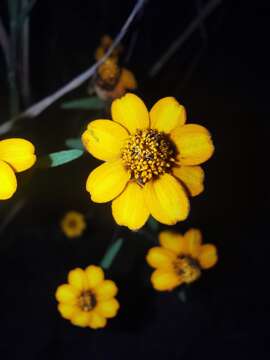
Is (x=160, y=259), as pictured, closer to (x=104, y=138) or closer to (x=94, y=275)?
(x=94, y=275)

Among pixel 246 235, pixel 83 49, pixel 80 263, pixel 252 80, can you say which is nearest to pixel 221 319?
pixel 246 235

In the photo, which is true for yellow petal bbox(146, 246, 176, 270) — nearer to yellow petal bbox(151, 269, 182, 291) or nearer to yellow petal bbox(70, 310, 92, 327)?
yellow petal bbox(151, 269, 182, 291)

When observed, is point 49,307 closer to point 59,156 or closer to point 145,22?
point 59,156

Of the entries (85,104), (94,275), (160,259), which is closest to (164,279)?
(160,259)

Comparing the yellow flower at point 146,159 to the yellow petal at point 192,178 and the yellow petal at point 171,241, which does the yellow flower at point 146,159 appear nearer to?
the yellow petal at point 192,178

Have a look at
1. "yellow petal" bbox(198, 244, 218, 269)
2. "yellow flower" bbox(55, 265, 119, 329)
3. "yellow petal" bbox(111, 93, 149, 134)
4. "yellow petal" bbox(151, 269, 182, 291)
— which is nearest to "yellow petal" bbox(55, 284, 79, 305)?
"yellow flower" bbox(55, 265, 119, 329)

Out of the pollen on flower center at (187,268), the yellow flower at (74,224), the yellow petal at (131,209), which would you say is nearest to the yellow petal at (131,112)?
the yellow petal at (131,209)
